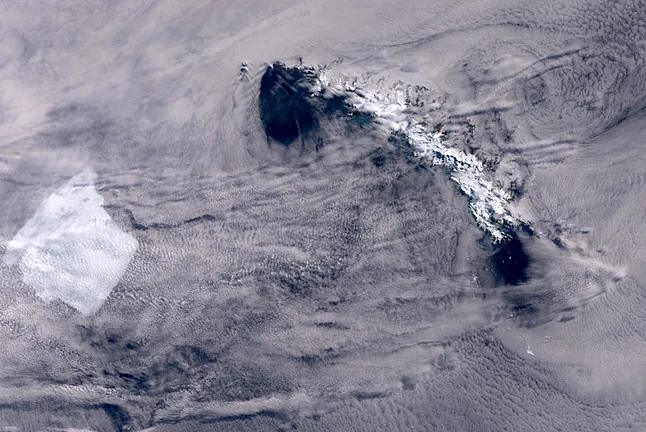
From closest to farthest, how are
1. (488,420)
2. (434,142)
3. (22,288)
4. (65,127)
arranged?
(488,420), (434,142), (22,288), (65,127)

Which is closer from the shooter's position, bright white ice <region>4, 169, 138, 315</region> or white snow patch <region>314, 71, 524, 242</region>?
white snow patch <region>314, 71, 524, 242</region>

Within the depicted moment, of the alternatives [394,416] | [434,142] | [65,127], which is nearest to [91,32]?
[65,127]

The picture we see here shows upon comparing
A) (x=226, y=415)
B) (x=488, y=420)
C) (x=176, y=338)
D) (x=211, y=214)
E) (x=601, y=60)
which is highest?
(x=601, y=60)

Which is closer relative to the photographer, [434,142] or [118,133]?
[434,142]

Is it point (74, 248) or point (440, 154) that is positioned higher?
point (440, 154)

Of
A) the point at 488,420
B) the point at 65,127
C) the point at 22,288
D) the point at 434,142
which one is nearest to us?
the point at 488,420

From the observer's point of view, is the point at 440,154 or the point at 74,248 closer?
the point at 440,154

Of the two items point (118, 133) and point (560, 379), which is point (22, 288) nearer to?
point (118, 133)

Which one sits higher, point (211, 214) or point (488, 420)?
point (211, 214)
